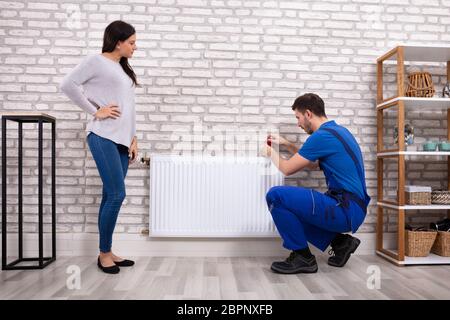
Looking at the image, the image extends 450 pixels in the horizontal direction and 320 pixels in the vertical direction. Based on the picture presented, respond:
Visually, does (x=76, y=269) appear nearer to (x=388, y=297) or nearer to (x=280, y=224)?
(x=280, y=224)

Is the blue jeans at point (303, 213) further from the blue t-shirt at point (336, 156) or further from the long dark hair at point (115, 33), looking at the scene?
the long dark hair at point (115, 33)

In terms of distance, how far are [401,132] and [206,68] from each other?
133cm

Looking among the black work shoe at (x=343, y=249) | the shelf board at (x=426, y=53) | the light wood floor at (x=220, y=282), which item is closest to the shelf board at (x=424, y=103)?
the shelf board at (x=426, y=53)

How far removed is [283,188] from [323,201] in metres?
0.23

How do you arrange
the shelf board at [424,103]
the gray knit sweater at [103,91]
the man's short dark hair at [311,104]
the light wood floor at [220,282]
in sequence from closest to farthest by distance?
the light wood floor at [220,282], the gray knit sweater at [103,91], the man's short dark hair at [311,104], the shelf board at [424,103]

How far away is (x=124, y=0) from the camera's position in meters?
2.69

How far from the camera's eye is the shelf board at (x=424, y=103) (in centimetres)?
247

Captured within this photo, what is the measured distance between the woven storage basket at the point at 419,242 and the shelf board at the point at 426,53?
1163mm

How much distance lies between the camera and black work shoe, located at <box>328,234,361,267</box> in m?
2.39

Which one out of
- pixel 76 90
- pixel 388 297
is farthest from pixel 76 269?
pixel 388 297

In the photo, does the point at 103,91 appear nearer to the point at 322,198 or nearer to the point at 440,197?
the point at 322,198

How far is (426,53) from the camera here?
2.61 metres

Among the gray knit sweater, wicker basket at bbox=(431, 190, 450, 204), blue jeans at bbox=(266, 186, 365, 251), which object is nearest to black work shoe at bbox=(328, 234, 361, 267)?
blue jeans at bbox=(266, 186, 365, 251)

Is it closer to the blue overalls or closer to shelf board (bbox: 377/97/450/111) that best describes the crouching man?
the blue overalls
